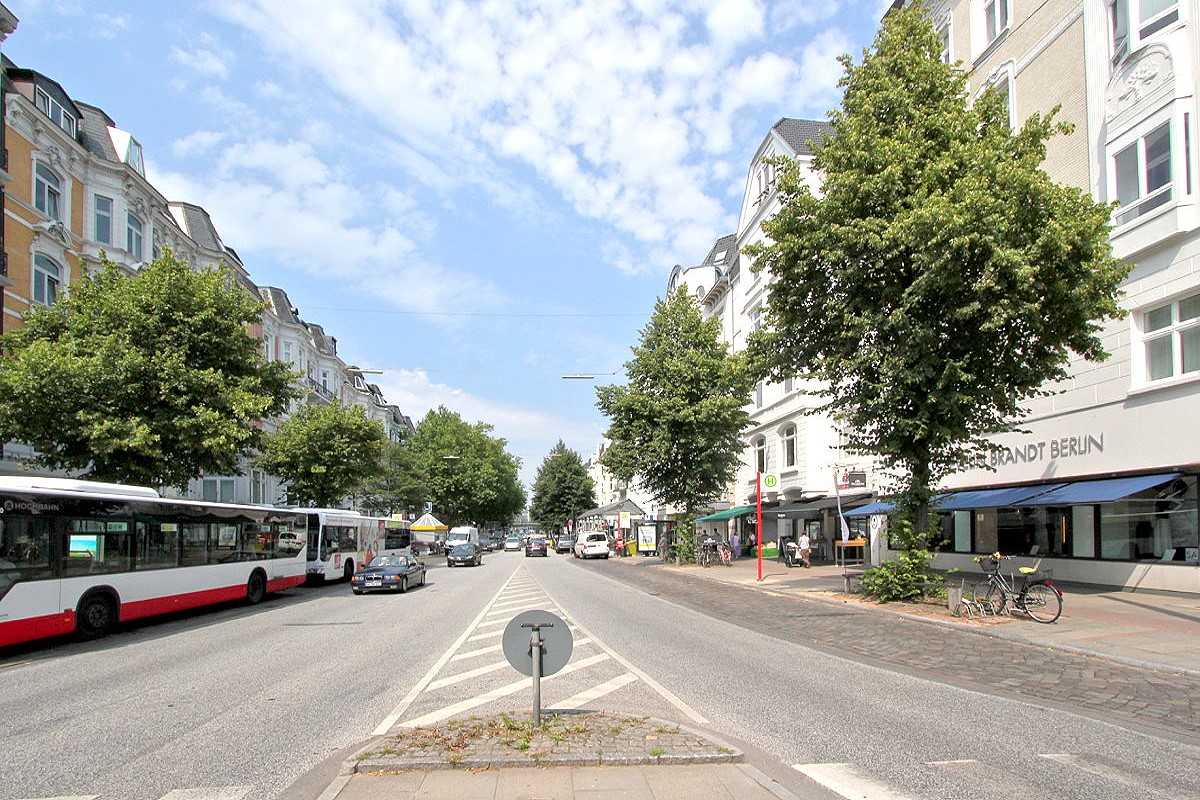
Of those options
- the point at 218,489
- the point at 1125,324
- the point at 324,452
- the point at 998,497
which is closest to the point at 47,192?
the point at 324,452

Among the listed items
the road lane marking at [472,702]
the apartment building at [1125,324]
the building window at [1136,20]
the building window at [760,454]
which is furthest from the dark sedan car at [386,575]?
the building window at [1136,20]

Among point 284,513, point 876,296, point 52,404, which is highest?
point 876,296

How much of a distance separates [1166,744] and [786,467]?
106 ft

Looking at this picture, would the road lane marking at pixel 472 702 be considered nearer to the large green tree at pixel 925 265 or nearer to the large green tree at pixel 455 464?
the large green tree at pixel 925 265

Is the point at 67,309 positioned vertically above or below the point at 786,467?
above

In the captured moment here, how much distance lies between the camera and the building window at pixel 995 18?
24.2 meters

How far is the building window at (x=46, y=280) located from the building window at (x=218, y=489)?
17535mm

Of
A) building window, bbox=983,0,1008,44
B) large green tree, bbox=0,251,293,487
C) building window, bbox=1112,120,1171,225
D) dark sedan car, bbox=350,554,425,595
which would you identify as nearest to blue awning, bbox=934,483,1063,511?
building window, bbox=1112,120,1171,225

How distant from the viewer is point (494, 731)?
663cm

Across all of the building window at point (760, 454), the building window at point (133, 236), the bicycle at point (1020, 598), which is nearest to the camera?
the bicycle at point (1020, 598)

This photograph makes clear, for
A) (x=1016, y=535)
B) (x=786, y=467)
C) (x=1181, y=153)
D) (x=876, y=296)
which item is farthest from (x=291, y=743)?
(x=786, y=467)

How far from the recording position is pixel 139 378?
20.6 meters

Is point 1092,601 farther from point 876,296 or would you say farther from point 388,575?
point 388,575

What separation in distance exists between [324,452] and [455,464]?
50508mm
